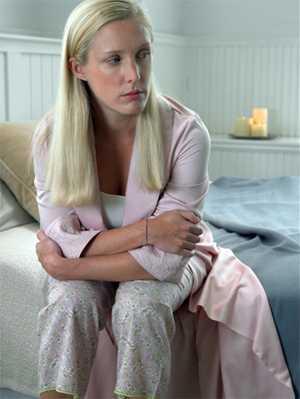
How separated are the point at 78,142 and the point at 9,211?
0.58 metres

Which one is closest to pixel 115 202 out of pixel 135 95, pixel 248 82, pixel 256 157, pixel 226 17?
pixel 135 95

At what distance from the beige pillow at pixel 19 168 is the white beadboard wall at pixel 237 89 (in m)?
1.78

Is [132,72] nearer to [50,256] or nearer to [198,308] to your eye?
[50,256]

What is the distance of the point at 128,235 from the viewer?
5.03 feet

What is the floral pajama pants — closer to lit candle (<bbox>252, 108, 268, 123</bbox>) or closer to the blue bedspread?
the blue bedspread

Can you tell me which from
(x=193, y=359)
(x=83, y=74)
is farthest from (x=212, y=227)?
(x=83, y=74)

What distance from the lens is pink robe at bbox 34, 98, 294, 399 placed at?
5.19ft

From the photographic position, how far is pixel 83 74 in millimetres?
1597

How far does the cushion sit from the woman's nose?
75 centimetres

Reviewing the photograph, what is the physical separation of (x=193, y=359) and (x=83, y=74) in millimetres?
752

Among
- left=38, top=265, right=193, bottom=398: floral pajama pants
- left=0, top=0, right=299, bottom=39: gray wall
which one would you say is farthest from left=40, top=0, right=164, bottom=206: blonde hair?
A: left=0, top=0, right=299, bottom=39: gray wall

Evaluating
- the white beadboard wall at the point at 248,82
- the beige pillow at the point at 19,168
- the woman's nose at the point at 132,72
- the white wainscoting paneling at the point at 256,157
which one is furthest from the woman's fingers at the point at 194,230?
the white beadboard wall at the point at 248,82

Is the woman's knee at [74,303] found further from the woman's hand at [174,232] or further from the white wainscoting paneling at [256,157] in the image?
the white wainscoting paneling at [256,157]

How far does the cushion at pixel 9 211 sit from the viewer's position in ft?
6.82
